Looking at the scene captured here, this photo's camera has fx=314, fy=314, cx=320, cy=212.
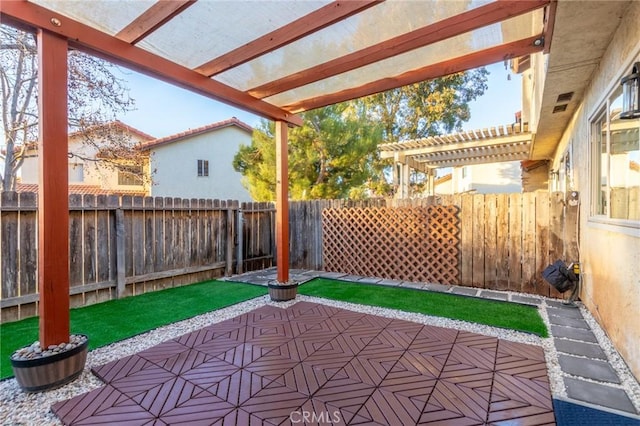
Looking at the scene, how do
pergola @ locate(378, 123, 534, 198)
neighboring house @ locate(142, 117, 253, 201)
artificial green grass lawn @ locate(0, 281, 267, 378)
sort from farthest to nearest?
neighboring house @ locate(142, 117, 253, 201)
pergola @ locate(378, 123, 534, 198)
artificial green grass lawn @ locate(0, 281, 267, 378)

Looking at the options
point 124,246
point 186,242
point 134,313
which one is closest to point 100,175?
point 186,242

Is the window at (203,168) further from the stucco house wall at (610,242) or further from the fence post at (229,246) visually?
the stucco house wall at (610,242)

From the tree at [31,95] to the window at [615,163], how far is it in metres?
7.48

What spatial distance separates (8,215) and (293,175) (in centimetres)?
737

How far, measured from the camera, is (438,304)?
4.53 m

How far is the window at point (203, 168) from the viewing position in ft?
45.3

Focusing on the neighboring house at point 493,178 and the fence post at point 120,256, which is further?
the neighboring house at point 493,178

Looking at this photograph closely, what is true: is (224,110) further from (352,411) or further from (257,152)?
(352,411)

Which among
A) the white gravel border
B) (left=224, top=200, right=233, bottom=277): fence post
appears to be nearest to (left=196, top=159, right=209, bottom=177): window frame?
(left=224, top=200, right=233, bottom=277): fence post

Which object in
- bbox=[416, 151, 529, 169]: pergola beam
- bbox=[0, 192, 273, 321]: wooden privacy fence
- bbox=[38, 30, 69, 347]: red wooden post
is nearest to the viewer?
bbox=[38, 30, 69, 347]: red wooden post

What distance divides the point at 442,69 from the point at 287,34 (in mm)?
1710

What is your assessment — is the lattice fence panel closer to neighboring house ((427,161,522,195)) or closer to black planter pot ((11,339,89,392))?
black planter pot ((11,339,89,392))

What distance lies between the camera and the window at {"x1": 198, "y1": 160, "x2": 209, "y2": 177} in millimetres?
13805

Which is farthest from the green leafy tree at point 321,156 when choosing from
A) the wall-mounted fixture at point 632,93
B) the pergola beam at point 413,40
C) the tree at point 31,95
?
the wall-mounted fixture at point 632,93
